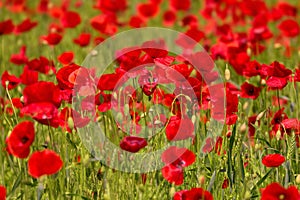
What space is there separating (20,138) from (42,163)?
0.12 m

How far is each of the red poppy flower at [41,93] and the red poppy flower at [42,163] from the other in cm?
18

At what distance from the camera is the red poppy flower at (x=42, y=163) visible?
1.68 meters

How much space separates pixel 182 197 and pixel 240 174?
0.97 ft

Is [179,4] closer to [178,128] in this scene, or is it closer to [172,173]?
[178,128]

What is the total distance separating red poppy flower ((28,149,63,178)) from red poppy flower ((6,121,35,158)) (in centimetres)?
8

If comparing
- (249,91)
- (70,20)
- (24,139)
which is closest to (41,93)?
(24,139)

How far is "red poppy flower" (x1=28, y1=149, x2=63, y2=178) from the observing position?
1684 millimetres

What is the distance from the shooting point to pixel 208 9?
436 centimetres

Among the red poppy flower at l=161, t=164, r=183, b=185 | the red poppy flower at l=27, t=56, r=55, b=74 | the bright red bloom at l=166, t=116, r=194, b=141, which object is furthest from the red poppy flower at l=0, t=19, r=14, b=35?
the red poppy flower at l=161, t=164, r=183, b=185

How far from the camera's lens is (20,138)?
1.77 meters

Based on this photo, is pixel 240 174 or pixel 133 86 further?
pixel 133 86

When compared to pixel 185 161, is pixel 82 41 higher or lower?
higher

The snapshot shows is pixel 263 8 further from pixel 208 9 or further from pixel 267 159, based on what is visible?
pixel 267 159

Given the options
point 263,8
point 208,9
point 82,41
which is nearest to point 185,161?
point 82,41
